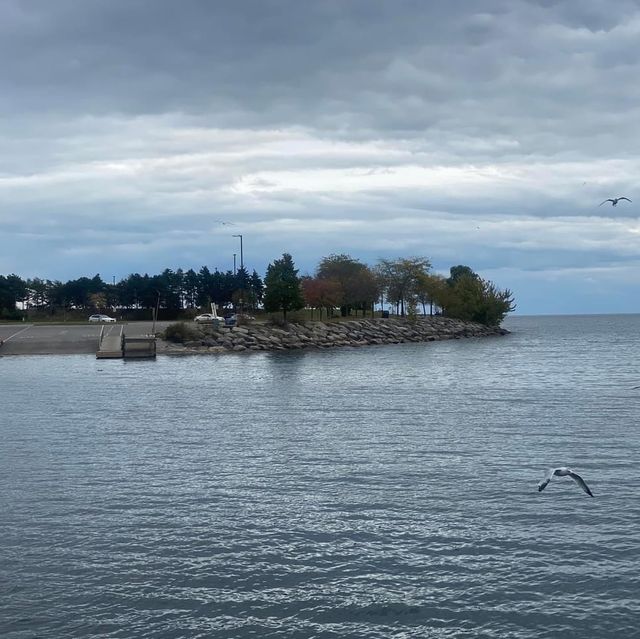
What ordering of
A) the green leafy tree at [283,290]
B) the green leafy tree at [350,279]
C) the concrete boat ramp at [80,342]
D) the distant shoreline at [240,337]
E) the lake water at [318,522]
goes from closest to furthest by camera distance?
the lake water at [318,522] < the concrete boat ramp at [80,342] < the distant shoreline at [240,337] < the green leafy tree at [283,290] < the green leafy tree at [350,279]

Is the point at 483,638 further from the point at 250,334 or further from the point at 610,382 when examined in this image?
the point at 250,334

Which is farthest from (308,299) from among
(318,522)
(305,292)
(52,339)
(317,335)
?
(318,522)

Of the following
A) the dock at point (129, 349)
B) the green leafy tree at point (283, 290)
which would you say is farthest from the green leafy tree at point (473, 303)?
the dock at point (129, 349)

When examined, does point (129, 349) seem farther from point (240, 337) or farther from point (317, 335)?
point (317, 335)

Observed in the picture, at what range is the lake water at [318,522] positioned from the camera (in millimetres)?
12422

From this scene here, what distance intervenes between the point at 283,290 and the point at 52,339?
2706 cm

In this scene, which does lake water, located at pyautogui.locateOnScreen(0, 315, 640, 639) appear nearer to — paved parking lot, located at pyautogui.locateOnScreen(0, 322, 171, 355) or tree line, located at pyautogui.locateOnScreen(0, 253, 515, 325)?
paved parking lot, located at pyautogui.locateOnScreen(0, 322, 171, 355)

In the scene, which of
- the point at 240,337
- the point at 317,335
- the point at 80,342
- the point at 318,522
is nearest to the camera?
the point at 318,522

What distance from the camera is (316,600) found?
42.3ft

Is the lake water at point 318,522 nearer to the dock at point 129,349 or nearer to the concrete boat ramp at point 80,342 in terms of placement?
the dock at point 129,349

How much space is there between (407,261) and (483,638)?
119924mm

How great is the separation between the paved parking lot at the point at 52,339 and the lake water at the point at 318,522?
3820cm

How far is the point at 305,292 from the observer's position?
378ft

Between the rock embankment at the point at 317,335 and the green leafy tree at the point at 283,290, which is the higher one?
the green leafy tree at the point at 283,290
